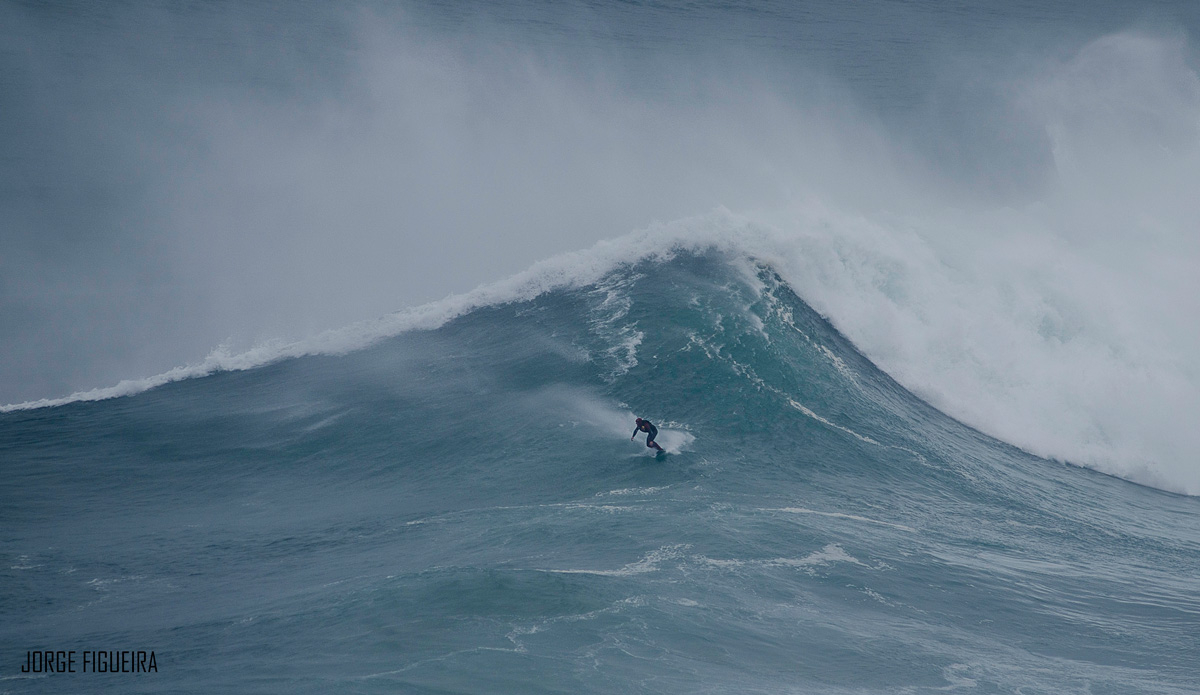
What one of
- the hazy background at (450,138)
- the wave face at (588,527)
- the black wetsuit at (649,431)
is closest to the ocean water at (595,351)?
the wave face at (588,527)

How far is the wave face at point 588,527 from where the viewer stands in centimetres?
1342

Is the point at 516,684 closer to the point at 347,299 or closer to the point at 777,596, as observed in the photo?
the point at 777,596

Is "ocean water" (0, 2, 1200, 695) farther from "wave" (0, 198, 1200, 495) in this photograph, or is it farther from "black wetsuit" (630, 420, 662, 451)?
"black wetsuit" (630, 420, 662, 451)

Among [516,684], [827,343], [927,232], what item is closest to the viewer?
[516,684]

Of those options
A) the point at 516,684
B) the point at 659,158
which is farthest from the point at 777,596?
the point at 659,158

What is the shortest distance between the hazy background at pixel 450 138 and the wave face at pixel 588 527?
7.09 metres

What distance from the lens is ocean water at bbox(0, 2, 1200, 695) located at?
47.9 feet

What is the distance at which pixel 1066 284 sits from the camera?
34062mm

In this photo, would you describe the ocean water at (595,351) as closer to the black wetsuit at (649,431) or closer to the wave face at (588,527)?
the wave face at (588,527)

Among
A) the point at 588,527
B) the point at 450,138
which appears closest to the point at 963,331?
the point at 588,527

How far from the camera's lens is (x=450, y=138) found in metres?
43.8

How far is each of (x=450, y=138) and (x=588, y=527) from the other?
31131 millimetres

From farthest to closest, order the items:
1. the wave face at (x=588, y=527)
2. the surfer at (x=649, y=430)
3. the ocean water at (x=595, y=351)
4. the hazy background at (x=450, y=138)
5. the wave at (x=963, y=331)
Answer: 1. the hazy background at (x=450, y=138)
2. the wave at (x=963, y=331)
3. the surfer at (x=649, y=430)
4. the ocean water at (x=595, y=351)
5. the wave face at (x=588, y=527)

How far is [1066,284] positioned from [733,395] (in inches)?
735
